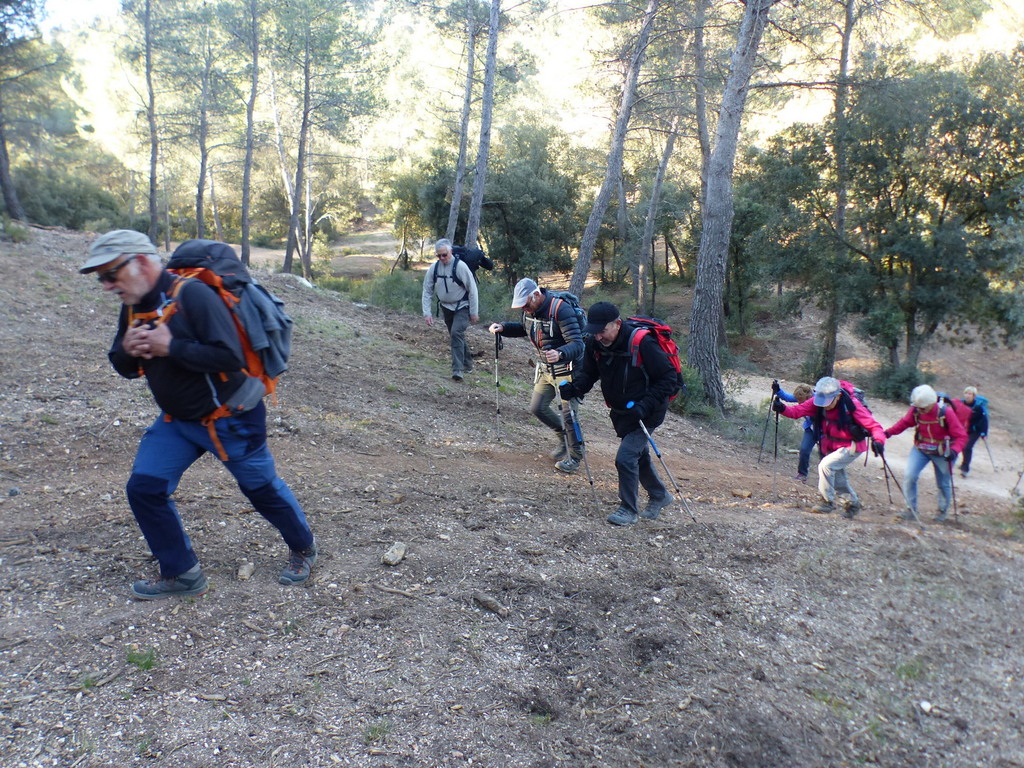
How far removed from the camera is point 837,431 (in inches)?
278

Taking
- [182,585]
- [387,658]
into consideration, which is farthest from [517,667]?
[182,585]

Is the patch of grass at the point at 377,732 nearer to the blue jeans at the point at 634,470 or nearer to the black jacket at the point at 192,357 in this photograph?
the black jacket at the point at 192,357

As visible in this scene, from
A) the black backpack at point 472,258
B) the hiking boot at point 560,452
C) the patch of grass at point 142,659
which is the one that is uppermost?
the black backpack at point 472,258

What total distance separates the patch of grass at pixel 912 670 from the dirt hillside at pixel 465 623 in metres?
0.02

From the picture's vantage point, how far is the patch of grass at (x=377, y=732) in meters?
3.00

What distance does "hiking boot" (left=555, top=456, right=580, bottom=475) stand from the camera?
7.05 meters

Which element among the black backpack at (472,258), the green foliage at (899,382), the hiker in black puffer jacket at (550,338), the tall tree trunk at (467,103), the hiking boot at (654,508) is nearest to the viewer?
the hiking boot at (654,508)

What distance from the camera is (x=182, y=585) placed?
3.68 metres

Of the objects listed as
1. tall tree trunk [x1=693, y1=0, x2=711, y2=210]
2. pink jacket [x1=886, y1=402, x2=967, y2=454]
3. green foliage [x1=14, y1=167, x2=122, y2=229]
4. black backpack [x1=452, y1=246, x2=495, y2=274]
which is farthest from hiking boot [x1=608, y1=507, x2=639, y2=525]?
green foliage [x1=14, y1=167, x2=122, y2=229]

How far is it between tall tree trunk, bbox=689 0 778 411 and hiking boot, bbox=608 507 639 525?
25.1 ft

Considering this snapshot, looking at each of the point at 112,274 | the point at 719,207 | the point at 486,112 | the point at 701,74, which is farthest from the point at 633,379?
the point at 701,74

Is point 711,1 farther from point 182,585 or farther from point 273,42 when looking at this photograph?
point 182,585

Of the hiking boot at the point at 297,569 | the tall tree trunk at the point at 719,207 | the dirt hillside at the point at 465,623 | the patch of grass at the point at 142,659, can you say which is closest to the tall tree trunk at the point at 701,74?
the tall tree trunk at the point at 719,207

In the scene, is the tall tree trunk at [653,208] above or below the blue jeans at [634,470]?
above
